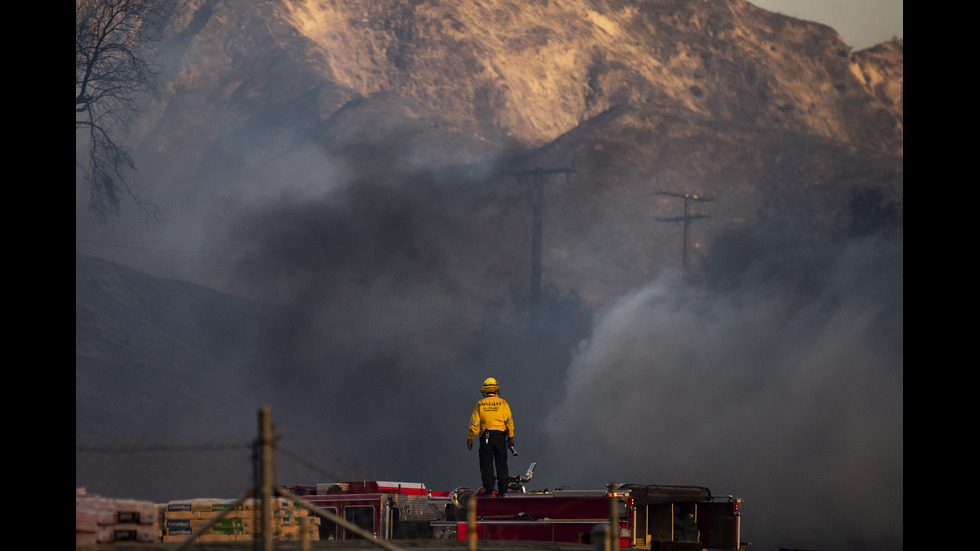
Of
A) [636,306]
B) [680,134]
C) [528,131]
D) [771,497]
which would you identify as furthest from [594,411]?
[528,131]

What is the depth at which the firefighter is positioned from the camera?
65.0ft

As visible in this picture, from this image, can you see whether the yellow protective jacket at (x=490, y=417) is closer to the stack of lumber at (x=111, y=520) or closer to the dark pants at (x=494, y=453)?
the dark pants at (x=494, y=453)

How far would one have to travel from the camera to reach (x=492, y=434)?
65.3ft

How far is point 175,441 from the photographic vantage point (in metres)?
61.1

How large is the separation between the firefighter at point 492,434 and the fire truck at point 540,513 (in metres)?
0.36

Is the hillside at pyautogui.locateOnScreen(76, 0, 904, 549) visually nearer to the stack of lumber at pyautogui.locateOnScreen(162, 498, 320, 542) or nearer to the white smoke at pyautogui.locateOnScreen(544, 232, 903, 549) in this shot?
the white smoke at pyautogui.locateOnScreen(544, 232, 903, 549)

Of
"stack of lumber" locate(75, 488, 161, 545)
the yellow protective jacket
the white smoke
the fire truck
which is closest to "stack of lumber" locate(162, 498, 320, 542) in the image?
the fire truck

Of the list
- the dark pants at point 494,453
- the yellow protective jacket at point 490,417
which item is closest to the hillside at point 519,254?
the yellow protective jacket at point 490,417

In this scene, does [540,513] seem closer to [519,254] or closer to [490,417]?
[490,417]

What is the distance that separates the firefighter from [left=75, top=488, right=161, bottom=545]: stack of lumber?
22.2 feet

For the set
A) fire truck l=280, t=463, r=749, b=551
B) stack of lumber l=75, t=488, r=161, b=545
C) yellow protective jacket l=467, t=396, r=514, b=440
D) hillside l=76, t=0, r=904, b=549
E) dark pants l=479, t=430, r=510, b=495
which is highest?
hillside l=76, t=0, r=904, b=549

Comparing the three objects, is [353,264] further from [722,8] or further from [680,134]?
[722,8]

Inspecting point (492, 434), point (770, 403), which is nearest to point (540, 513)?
point (492, 434)
